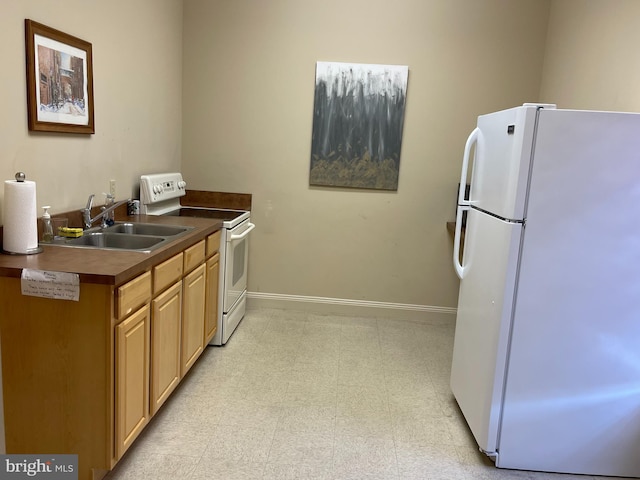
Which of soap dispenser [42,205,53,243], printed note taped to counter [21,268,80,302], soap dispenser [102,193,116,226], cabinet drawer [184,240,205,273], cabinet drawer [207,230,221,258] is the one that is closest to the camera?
printed note taped to counter [21,268,80,302]

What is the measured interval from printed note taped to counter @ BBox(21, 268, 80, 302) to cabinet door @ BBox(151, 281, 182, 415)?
48 cm

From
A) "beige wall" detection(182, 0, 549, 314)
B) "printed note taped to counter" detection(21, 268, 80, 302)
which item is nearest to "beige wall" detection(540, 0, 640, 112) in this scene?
"beige wall" detection(182, 0, 549, 314)

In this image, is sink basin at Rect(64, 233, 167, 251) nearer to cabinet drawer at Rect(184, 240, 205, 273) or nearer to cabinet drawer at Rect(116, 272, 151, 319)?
cabinet drawer at Rect(184, 240, 205, 273)

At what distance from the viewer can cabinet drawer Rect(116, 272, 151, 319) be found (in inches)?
74.0

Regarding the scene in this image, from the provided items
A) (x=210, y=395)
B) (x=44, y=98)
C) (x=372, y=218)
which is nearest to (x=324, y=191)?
(x=372, y=218)

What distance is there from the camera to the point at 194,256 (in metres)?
2.82

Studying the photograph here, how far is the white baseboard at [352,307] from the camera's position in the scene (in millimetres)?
4258

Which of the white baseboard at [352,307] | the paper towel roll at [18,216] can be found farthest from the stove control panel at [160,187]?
the paper towel roll at [18,216]

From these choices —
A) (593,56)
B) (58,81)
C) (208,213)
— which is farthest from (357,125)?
(58,81)

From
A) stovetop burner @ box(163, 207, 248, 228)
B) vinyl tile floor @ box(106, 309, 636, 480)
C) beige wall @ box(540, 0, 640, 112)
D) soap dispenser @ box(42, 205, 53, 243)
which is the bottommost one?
vinyl tile floor @ box(106, 309, 636, 480)

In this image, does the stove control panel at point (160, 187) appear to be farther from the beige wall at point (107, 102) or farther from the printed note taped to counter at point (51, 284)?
the printed note taped to counter at point (51, 284)

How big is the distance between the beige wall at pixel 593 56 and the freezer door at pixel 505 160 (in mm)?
792

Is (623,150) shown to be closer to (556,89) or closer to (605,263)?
(605,263)

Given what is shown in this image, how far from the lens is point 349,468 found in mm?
2242
